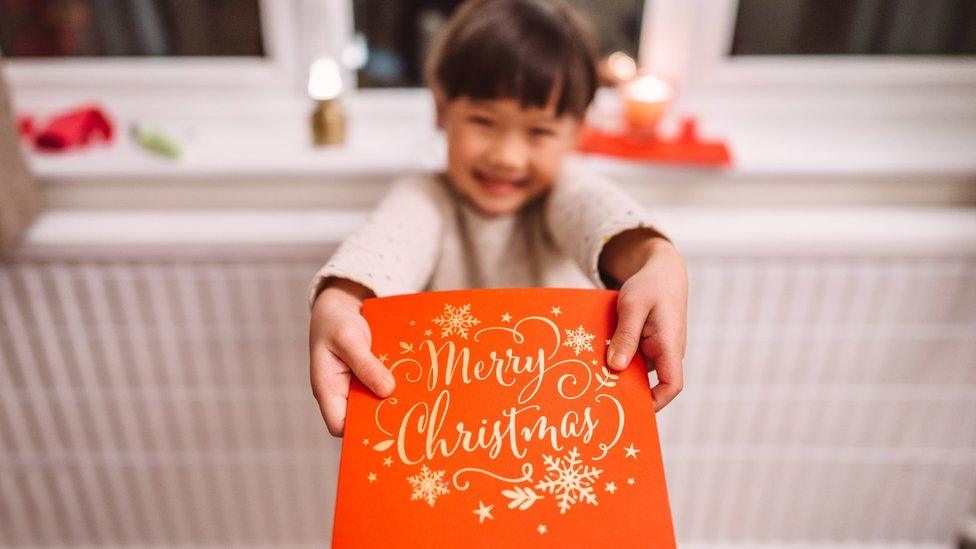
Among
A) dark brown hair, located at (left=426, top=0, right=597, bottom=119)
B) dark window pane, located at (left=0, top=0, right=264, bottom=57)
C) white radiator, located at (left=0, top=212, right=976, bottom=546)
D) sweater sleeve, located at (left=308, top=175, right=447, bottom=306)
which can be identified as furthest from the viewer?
dark window pane, located at (left=0, top=0, right=264, bottom=57)

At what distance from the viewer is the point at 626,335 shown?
51cm

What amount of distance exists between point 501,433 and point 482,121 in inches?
14.5

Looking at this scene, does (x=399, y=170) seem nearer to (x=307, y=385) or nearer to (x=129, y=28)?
(x=307, y=385)

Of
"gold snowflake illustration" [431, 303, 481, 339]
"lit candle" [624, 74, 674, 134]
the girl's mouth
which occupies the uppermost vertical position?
"lit candle" [624, 74, 674, 134]

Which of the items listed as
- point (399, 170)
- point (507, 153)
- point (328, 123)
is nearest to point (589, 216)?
point (507, 153)

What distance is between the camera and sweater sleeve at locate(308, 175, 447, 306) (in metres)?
0.57

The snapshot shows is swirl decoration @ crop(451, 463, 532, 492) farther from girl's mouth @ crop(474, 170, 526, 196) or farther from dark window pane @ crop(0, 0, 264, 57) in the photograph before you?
dark window pane @ crop(0, 0, 264, 57)

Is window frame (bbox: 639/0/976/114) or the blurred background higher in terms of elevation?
window frame (bbox: 639/0/976/114)

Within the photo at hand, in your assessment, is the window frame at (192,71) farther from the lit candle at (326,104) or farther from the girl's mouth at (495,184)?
the girl's mouth at (495,184)

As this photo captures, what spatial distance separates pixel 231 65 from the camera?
1.05 m

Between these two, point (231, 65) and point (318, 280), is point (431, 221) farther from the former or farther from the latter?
point (231, 65)

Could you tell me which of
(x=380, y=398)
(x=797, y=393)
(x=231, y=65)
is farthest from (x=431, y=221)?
(x=797, y=393)

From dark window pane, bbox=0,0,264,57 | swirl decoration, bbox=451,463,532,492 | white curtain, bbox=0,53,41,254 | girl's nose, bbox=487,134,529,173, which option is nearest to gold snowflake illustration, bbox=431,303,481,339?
swirl decoration, bbox=451,463,532,492

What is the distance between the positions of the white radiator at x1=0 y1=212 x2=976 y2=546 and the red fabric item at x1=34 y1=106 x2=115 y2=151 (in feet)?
0.35
